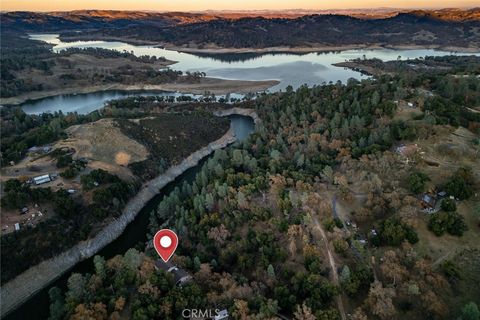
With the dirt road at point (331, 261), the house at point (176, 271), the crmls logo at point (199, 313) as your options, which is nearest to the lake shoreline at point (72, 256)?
the house at point (176, 271)

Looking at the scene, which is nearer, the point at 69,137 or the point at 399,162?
the point at 399,162

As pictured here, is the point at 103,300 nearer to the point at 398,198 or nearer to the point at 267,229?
the point at 267,229

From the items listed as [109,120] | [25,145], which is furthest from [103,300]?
[109,120]

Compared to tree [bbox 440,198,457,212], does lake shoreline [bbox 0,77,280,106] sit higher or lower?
lower

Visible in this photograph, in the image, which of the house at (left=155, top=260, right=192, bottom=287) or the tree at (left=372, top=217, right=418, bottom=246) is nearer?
the house at (left=155, top=260, right=192, bottom=287)

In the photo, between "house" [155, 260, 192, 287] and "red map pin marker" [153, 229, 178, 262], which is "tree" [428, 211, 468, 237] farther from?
"red map pin marker" [153, 229, 178, 262]

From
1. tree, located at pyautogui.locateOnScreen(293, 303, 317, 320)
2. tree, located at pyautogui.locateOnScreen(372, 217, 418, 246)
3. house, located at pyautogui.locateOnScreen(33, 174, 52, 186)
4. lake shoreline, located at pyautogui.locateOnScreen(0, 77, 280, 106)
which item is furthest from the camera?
lake shoreline, located at pyautogui.locateOnScreen(0, 77, 280, 106)

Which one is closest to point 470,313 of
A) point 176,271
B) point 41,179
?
point 176,271

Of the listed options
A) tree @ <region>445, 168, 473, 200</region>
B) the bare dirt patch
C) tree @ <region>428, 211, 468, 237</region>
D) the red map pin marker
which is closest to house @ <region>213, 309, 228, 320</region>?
the red map pin marker
